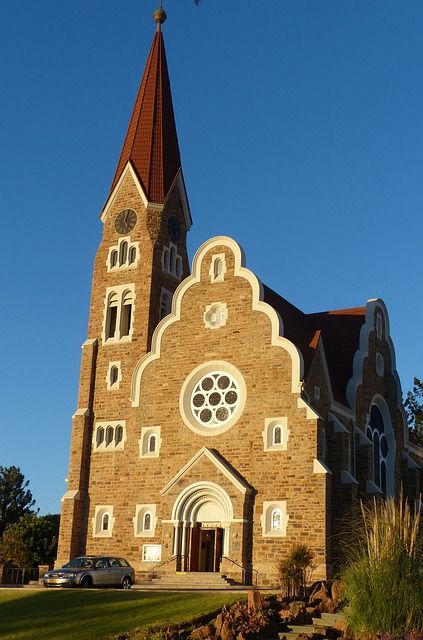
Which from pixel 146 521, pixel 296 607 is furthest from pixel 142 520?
pixel 296 607

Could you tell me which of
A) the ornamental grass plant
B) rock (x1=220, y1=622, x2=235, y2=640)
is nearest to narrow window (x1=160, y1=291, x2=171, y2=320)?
rock (x1=220, y1=622, x2=235, y2=640)

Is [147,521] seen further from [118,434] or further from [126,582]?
[126,582]

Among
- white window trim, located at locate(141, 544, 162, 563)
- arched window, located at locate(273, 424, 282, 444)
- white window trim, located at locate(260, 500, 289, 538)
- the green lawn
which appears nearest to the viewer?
the green lawn

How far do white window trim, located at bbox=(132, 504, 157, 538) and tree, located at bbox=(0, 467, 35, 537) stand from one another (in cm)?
4102

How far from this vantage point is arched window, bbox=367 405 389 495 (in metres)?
42.1

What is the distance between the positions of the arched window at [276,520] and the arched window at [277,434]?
283 cm

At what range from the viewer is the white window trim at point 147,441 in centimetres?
3875

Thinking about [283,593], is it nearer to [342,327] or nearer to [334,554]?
[334,554]

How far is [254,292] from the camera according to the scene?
3822cm

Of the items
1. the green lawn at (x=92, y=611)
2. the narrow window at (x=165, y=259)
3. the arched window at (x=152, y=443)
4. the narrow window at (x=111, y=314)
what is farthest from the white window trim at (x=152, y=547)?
the narrow window at (x=165, y=259)

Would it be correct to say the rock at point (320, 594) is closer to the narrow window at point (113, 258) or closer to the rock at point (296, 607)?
the rock at point (296, 607)

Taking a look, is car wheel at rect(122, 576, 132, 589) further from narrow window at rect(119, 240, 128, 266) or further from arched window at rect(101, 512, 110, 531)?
narrow window at rect(119, 240, 128, 266)

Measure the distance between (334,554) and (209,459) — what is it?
6.47m

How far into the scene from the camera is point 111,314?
4519 centimetres
